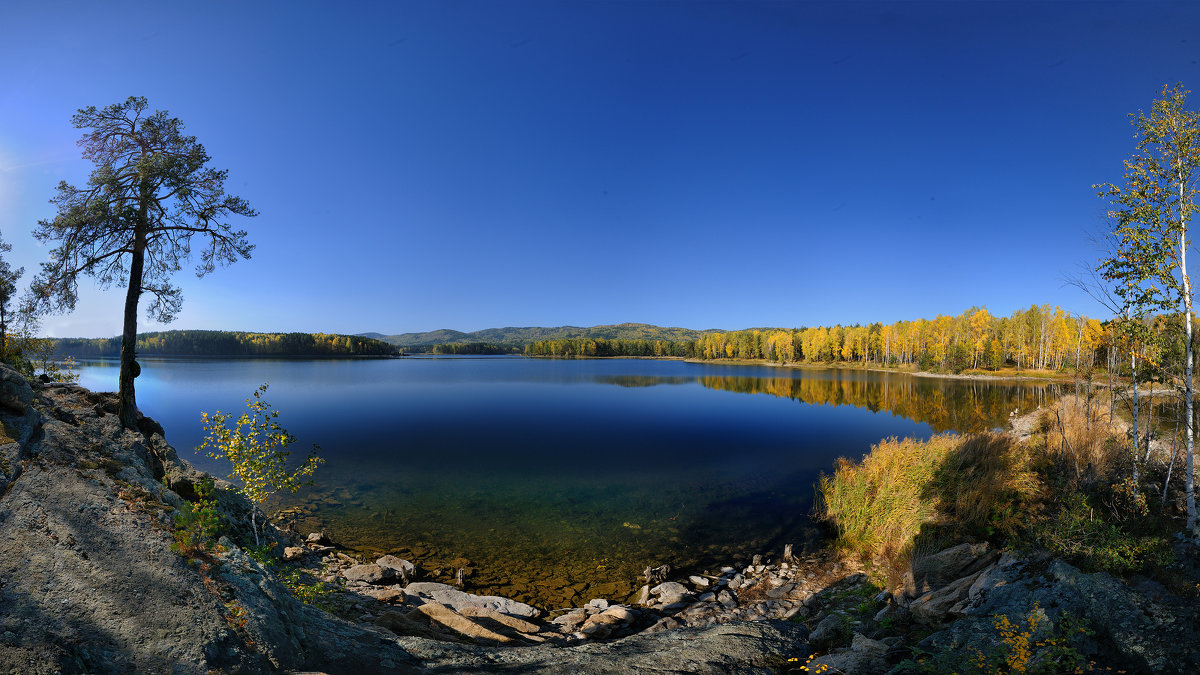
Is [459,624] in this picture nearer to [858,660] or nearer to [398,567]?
[398,567]

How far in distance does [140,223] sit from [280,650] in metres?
13.9

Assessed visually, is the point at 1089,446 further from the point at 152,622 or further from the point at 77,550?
the point at 77,550

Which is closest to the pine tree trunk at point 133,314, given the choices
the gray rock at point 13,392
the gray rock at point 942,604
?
the gray rock at point 13,392

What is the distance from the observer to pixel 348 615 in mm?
9367

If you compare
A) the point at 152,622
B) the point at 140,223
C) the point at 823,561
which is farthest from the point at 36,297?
the point at 823,561

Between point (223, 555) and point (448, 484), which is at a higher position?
point (223, 555)

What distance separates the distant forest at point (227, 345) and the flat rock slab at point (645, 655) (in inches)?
7942

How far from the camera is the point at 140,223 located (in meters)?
12.9

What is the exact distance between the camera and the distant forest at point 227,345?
527ft

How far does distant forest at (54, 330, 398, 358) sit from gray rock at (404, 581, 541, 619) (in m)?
196

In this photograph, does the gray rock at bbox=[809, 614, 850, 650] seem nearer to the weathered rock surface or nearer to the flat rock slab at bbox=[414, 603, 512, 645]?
the flat rock slab at bbox=[414, 603, 512, 645]

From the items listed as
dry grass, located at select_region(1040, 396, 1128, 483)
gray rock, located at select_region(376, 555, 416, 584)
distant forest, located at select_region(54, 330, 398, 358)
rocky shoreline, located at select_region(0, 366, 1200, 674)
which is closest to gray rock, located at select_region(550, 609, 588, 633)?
rocky shoreline, located at select_region(0, 366, 1200, 674)

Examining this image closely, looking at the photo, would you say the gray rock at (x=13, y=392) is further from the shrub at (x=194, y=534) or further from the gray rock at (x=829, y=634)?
the gray rock at (x=829, y=634)

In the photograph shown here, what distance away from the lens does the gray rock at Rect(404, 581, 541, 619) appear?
11.0 metres
